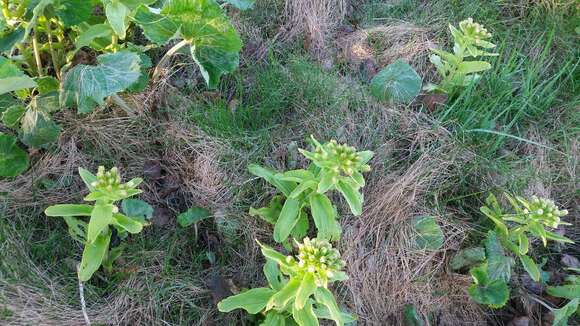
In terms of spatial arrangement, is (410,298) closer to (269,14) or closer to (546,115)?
(546,115)

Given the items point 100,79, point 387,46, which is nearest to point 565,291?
point 387,46

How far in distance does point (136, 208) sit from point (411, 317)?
1068 millimetres

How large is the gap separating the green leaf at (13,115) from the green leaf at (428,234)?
1.52 metres

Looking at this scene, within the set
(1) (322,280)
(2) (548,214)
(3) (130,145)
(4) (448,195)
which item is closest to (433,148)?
(4) (448,195)

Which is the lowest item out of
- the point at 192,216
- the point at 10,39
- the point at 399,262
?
the point at 399,262

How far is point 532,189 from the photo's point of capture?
2.30 m

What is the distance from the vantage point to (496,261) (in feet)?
6.69

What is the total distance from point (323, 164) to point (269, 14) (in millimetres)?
1252

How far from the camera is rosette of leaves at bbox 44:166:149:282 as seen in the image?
1713 mm

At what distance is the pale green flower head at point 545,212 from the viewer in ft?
6.23

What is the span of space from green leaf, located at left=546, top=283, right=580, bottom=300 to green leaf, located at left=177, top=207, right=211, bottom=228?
1317 millimetres

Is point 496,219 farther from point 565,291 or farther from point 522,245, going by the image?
point 565,291

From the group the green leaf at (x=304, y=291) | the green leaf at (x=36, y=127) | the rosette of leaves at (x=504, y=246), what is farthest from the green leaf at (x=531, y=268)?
the green leaf at (x=36, y=127)

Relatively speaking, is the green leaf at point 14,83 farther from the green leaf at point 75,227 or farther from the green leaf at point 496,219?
the green leaf at point 496,219
